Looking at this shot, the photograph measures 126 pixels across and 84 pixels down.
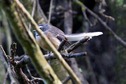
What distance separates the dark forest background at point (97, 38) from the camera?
4.47 metres

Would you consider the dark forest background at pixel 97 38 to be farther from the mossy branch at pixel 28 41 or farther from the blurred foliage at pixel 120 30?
the mossy branch at pixel 28 41

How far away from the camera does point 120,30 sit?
15.1 feet

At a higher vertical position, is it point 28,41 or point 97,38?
point 28,41

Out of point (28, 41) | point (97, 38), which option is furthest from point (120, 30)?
point (28, 41)

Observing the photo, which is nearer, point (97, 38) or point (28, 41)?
point (28, 41)

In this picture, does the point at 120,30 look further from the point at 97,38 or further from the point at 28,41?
the point at 28,41

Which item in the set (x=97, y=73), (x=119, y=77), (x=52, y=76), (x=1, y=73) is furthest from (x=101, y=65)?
(x=52, y=76)

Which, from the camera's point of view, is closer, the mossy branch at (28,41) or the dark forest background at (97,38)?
the mossy branch at (28,41)

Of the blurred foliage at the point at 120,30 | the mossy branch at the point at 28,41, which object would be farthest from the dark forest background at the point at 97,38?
the mossy branch at the point at 28,41

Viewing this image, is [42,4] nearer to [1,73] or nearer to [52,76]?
[1,73]

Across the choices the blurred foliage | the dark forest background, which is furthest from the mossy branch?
the blurred foliage

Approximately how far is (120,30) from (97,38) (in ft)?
1.85

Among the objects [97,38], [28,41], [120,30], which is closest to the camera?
[28,41]

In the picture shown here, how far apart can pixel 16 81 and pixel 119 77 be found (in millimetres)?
3064
